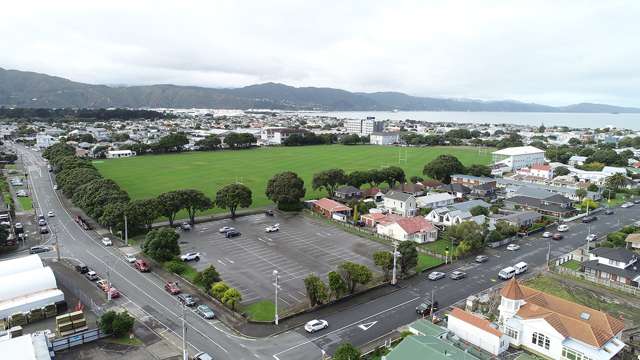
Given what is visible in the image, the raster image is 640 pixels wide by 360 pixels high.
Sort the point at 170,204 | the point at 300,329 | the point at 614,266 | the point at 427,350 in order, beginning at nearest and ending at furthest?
the point at 427,350 < the point at 300,329 < the point at 614,266 < the point at 170,204

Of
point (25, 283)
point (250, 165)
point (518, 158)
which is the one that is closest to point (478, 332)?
point (25, 283)

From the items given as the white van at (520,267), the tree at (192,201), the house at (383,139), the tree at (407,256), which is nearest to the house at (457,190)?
the white van at (520,267)

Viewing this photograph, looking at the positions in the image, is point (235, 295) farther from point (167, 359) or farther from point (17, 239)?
point (17, 239)

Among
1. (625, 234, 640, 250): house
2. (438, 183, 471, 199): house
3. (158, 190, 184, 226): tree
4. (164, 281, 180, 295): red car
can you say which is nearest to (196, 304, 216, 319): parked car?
(164, 281, 180, 295): red car

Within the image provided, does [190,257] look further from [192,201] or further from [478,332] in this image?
[478,332]

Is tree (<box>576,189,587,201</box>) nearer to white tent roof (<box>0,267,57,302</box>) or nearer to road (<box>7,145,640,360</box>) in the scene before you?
road (<box>7,145,640,360</box>)

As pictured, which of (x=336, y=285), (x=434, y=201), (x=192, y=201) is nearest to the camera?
(x=336, y=285)

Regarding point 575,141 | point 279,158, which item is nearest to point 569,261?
point 279,158
